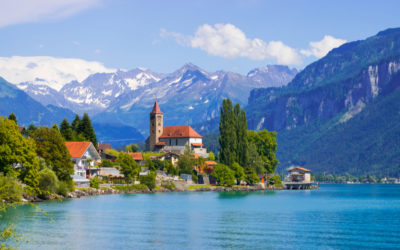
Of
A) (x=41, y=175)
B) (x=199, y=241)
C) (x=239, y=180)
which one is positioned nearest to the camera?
(x=199, y=241)

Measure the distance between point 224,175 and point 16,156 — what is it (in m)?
67.6

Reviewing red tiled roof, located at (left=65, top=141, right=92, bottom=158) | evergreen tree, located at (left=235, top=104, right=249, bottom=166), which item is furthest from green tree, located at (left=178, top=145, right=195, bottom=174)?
red tiled roof, located at (left=65, top=141, right=92, bottom=158)

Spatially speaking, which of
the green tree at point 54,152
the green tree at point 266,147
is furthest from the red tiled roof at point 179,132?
the green tree at point 54,152

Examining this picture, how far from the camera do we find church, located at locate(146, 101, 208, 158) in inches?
6708

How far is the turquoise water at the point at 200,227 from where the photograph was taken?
52.0 m

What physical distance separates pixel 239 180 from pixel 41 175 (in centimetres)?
6641

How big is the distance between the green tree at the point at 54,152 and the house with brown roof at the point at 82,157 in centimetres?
1405

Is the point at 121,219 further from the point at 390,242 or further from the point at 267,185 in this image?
the point at 267,185

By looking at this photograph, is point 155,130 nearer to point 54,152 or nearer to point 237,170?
point 237,170

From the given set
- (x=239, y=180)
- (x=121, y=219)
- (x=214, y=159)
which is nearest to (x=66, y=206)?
(x=121, y=219)

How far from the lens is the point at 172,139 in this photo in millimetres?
173000

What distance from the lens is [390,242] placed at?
53594 millimetres

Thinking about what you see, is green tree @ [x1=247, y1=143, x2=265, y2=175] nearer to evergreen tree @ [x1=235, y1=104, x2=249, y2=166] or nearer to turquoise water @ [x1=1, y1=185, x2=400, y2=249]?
evergreen tree @ [x1=235, y1=104, x2=249, y2=166]

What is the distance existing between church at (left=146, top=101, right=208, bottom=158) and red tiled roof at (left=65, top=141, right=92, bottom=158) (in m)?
46.7
